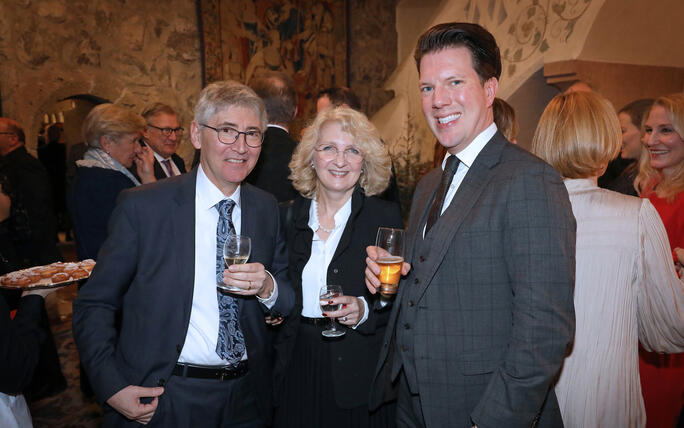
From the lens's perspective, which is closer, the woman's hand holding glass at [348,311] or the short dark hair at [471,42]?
the short dark hair at [471,42]

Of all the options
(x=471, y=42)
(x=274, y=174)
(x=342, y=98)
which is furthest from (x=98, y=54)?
(x=471, y=42)

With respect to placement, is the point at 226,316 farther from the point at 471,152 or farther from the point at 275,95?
the point at 275,95

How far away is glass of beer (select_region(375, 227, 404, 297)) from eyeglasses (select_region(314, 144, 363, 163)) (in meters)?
0.77

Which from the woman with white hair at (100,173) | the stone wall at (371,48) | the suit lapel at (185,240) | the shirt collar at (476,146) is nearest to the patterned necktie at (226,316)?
the suit lapel at (185,240)

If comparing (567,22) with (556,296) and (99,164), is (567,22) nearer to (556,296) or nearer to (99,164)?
(556,296)

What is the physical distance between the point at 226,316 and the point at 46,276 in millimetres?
1329

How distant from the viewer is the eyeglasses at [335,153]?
2350mm

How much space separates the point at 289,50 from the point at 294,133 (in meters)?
1.61

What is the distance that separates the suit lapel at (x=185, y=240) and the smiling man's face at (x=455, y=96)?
103 cm

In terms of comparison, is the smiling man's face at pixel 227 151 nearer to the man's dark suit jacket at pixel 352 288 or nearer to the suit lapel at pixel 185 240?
the suit lapel at pixel 185 240

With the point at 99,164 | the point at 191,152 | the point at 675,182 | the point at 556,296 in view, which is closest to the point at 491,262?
the point at 556,296

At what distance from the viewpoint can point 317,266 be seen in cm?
226

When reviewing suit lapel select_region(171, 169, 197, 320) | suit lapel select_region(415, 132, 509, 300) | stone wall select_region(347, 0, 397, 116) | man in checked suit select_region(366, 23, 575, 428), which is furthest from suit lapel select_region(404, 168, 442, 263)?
stone wall select_region(347, 0, 397, 116)

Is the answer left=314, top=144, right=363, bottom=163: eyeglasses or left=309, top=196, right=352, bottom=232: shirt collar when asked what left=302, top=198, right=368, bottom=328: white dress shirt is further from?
left=314, top=144, right=363, bottom=163: eyeglasses
